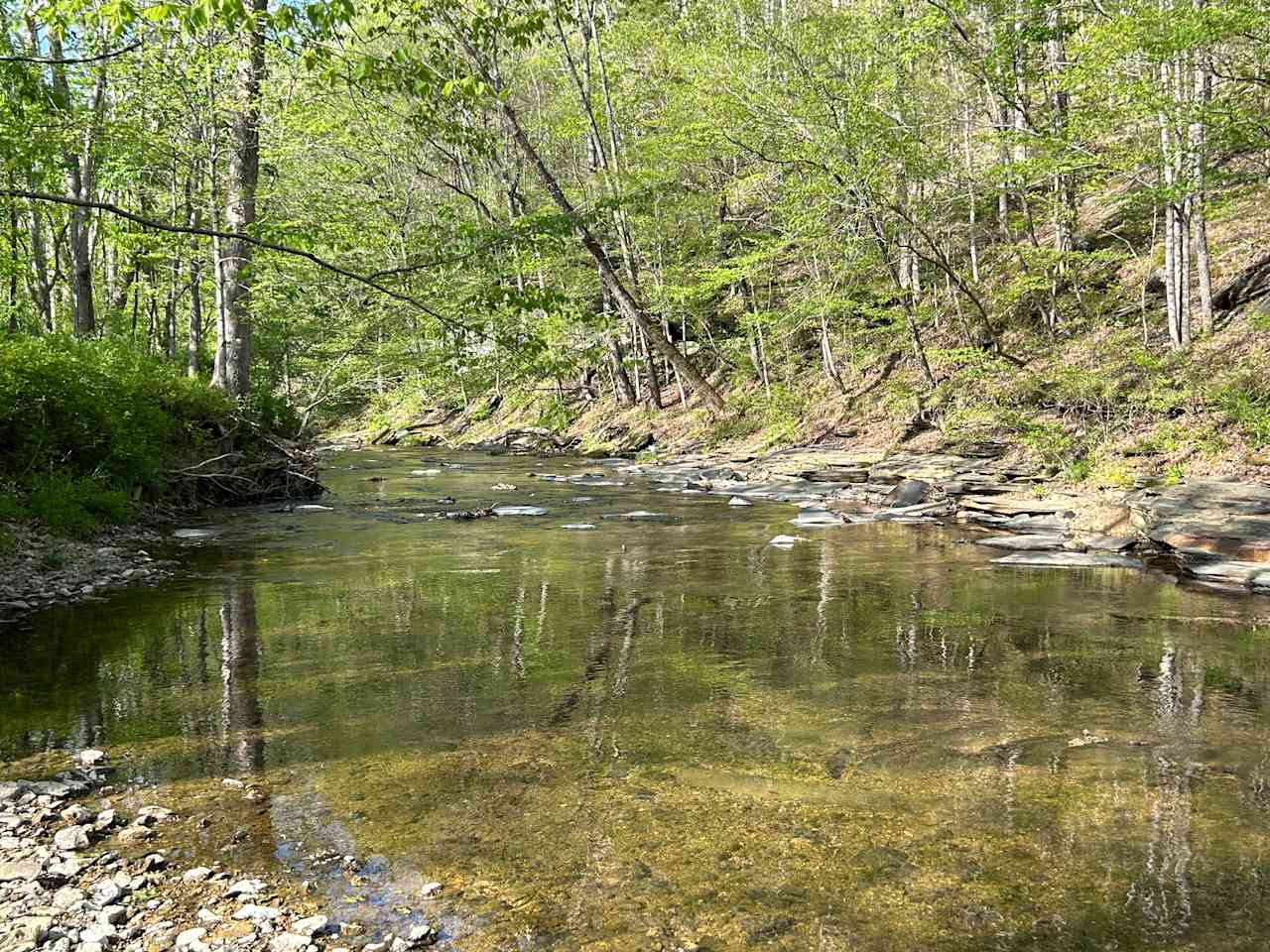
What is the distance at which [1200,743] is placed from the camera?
4172 mm

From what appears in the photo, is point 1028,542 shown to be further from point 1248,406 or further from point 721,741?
point 721,741

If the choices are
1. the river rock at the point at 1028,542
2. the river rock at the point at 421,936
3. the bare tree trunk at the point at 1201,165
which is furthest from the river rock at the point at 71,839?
the bare tree trunk at the point at 1201,165

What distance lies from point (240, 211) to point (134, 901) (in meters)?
13.6

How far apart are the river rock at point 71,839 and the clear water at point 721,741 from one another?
0.45 metres

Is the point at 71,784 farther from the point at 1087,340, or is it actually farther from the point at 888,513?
the point at 1087,340

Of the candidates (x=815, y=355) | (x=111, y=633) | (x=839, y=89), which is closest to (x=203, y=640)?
(x=111, y=633)

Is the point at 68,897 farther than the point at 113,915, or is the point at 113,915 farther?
the point at 68,897

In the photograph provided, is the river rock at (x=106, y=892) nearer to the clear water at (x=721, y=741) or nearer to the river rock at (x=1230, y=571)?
the clear water at (x=721, y=741)

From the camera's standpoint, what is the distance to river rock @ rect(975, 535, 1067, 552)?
9.90 meters

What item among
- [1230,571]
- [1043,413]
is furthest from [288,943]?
[1043,413]

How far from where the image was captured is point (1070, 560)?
9117mm

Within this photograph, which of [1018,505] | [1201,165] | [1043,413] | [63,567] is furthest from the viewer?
[1043,413]

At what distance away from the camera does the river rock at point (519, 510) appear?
13.9 metres

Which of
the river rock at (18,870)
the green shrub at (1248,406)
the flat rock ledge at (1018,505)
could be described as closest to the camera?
the river rock at (18,870)
